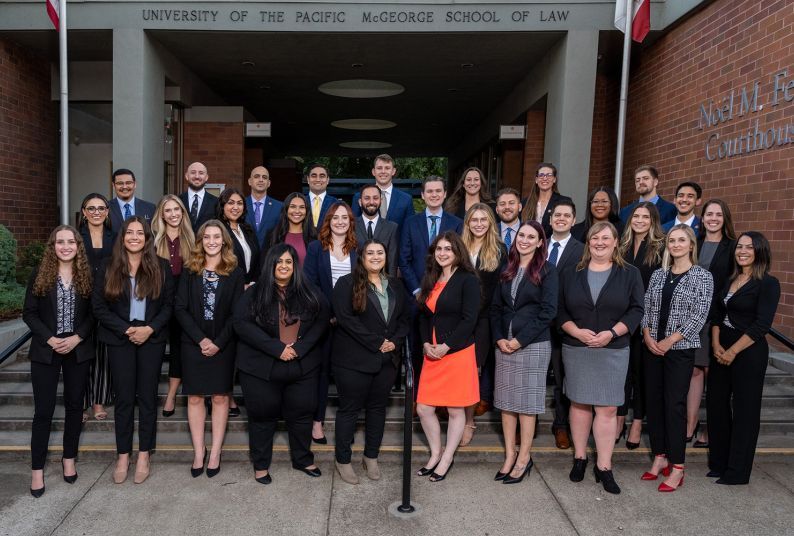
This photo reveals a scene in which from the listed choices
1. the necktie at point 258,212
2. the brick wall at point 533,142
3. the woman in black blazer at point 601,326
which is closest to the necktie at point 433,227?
the woman in black blazer at point 601,326

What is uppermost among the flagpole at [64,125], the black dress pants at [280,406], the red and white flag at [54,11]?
the red and white flag at [54,11]

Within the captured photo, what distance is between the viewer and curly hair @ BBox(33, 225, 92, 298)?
392cm

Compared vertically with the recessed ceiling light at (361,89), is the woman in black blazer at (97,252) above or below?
below

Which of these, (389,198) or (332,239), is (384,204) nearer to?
(389,198)

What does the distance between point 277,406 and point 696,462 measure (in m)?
3.31

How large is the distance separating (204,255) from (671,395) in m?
3.48

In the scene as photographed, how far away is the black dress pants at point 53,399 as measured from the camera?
3971mm

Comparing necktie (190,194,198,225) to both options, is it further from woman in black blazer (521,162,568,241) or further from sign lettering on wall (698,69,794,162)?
sign lettering on wall (698,69,794,162)

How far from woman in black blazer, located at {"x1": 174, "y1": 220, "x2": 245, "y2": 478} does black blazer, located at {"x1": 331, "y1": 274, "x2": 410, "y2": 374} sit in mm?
781

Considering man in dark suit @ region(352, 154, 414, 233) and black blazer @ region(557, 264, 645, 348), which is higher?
man in dark suit @ region(352, 154, 414, 233)

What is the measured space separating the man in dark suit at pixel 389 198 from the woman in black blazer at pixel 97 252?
6.79ft

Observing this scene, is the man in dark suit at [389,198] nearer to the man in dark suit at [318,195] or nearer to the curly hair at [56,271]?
the man in dark suit at [318,195]

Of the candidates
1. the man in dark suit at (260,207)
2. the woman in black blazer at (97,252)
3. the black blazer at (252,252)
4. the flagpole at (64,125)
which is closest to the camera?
the woman in black blazer at (97,252)

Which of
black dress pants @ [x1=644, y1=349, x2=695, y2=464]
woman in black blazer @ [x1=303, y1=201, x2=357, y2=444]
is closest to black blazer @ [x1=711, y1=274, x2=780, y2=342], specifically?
black dress pants @ [x1=644, y1=349, x2=695, y2=464]
